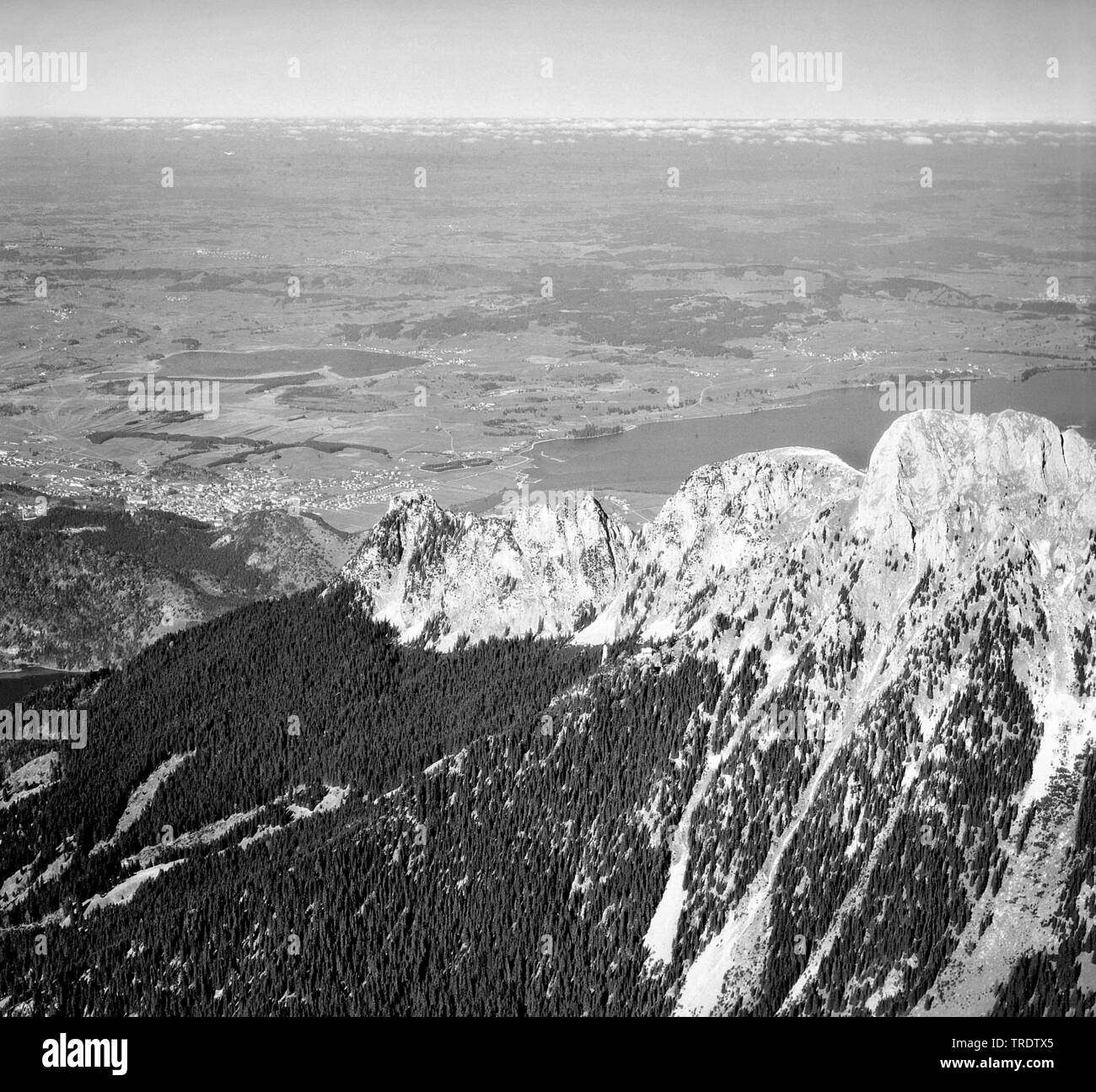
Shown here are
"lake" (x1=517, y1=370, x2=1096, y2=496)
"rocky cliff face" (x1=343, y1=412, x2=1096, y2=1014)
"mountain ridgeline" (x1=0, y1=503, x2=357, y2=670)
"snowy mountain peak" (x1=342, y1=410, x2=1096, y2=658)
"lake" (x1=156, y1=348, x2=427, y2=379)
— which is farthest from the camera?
"lake" (x1=156, y1=348, x2=427, y2=379)

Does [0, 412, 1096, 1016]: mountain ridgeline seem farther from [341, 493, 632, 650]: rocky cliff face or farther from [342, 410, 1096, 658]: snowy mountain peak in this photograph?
[341, 493, 632, 650]: rocky cliff face

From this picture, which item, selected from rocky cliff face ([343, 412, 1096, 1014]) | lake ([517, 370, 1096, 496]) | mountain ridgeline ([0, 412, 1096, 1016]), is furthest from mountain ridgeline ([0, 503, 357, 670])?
lake ([517, 370, 1096, 496])

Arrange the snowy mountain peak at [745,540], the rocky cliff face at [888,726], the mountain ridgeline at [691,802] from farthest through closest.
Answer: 1. the snowy mountain peak at [745,540]
2. the mountain ridgeline at [691,802]
3. the rocky cliff face at [888,726]

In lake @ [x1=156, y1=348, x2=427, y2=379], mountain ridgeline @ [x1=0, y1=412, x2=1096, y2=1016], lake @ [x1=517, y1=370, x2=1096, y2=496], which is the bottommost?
mountain ridgeline @ [x1=0, y1=412, x2=1096, y2=1016]

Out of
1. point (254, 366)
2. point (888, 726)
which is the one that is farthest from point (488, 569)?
point (254, 366)

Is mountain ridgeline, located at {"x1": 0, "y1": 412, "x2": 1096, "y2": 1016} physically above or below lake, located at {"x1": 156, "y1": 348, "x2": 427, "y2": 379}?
below

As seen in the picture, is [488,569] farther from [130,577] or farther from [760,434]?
[760,434]

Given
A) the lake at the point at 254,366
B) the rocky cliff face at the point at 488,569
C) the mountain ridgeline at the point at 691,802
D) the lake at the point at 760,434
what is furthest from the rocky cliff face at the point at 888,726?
the lake at the point at 254,366

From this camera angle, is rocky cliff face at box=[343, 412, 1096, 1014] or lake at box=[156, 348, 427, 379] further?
lake at box=[156, 348, 427, 379]

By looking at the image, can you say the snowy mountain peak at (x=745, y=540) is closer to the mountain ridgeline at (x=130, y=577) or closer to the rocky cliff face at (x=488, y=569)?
the rocky cliff face at (x=488, y=569)
